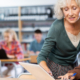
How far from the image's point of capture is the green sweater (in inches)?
44.8

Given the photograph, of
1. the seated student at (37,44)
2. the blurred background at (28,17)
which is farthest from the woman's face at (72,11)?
the blurred background at (28,17)

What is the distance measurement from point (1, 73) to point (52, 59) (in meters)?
1.84

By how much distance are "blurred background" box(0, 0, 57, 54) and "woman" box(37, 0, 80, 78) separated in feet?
13.1

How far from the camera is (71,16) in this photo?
1.09 m

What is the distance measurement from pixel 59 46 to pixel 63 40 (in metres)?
0.05

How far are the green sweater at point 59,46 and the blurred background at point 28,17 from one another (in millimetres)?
4031

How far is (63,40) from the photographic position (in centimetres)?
116

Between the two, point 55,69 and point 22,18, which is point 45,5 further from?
point 55,69

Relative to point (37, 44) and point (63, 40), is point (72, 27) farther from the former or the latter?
point (37, 44)

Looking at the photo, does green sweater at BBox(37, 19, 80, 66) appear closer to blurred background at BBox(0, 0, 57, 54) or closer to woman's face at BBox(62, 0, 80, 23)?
woman's face at BBox(62, 0, 80, 23)

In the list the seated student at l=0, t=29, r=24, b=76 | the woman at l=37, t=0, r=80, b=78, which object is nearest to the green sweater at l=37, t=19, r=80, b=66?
the woman at l=37, t=0, r=80, b=78

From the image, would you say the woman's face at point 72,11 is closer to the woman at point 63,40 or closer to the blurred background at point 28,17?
the woman at point 63,40

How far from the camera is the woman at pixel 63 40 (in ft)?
3.60

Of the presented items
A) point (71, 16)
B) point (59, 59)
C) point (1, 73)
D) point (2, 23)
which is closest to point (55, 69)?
point (59, 59)
